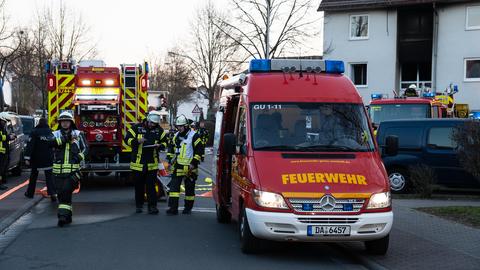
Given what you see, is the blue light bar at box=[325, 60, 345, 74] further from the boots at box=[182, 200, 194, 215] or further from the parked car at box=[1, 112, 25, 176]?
the parked car at box=[1, 112, 25, 176]

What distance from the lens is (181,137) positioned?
11773 millimetres

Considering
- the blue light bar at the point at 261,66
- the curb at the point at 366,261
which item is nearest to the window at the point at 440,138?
the curb at the point at 366,261

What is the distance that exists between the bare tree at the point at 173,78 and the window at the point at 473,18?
21.1 m

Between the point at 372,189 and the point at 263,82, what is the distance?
7.36 feet

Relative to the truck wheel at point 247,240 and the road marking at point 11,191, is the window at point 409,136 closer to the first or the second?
the truck wheel at point 247,240

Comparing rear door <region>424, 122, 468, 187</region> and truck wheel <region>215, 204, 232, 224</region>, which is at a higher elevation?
rear door <region>424, 122, 468, 187</region>

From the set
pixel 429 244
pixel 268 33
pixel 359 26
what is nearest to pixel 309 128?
pixel 429 244

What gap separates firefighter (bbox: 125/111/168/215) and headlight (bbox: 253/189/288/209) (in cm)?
456

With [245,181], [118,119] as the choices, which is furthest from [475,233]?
[118,119]

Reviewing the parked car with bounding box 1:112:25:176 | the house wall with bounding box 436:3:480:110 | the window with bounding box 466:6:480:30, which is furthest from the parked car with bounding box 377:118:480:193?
the window with bounding box 466:6:480:30

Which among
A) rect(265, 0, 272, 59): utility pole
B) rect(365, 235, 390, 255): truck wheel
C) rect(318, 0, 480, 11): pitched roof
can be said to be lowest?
rect(365, 235, 390, 255): truck wheel

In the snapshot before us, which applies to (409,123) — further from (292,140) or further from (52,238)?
(52,238)

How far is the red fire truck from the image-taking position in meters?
15.8

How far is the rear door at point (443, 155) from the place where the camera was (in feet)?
48.2
